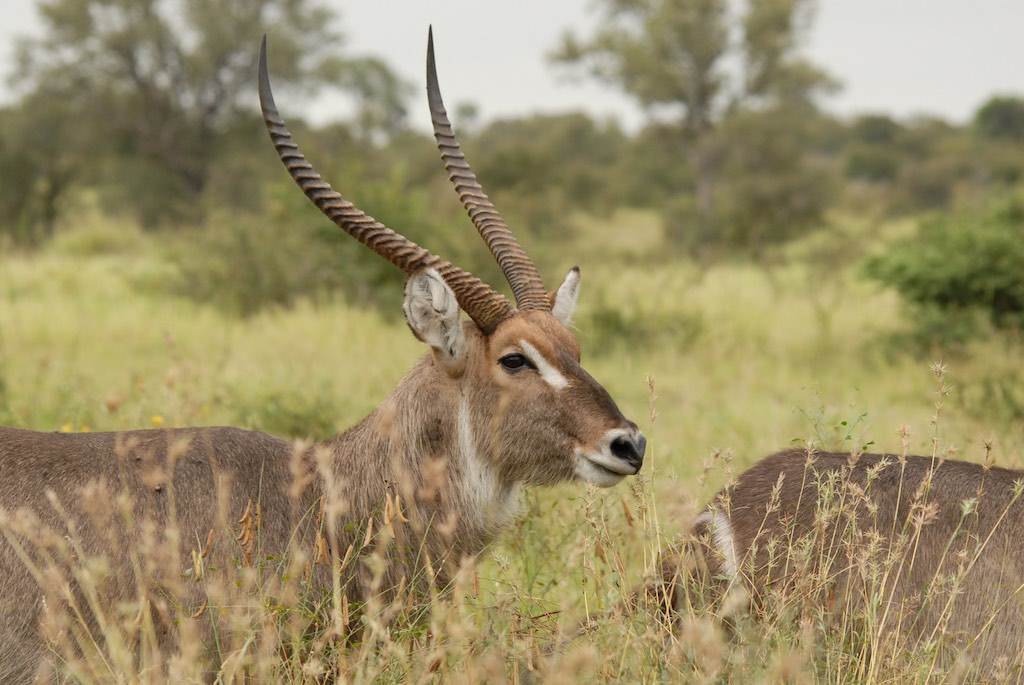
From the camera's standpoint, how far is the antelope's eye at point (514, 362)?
3.47 m

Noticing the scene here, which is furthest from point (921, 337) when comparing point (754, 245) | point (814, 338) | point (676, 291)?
point (754, 245)

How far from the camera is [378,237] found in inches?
136

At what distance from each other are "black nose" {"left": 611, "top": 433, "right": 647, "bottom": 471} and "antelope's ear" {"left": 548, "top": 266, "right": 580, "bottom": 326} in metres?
0.68

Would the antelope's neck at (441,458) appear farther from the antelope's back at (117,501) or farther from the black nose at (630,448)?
the black nose at (630,448)

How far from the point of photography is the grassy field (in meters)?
2.85

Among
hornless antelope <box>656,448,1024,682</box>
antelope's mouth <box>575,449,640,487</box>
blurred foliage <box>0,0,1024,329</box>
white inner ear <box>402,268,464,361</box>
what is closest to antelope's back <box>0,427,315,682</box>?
white inner ear <box>402,268,464,361</box>

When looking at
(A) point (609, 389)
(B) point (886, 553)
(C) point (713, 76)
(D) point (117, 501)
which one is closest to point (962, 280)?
(A) point (609, 389)

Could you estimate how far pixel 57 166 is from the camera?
76.3 ft

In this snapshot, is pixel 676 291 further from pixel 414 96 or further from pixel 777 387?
pixel 414 96

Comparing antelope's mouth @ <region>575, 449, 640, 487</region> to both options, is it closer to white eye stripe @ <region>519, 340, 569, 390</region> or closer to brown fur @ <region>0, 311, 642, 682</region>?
brown fur @ <region>0, 311, 642, 682</region>

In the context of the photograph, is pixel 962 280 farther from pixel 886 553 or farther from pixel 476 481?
pixel 476 481

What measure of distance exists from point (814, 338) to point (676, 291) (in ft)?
6.16

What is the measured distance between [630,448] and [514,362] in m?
0.46

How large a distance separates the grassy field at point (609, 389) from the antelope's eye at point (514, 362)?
41 cm
